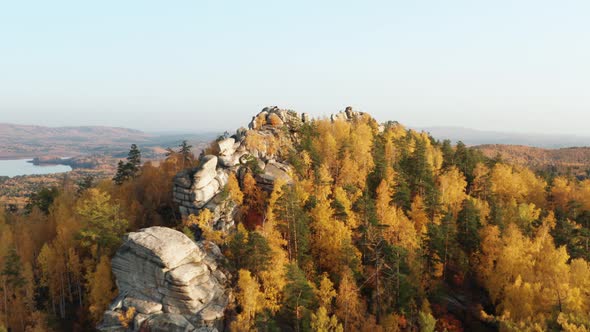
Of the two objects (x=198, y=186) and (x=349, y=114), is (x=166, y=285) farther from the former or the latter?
(x=349, y=114)

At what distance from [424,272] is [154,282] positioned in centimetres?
3887

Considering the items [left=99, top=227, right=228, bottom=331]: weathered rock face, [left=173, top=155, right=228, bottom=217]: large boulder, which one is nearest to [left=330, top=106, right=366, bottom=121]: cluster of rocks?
[left=173, top=155, right=228, bottom=217]: large boulder

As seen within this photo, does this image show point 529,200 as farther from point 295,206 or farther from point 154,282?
point 154,282

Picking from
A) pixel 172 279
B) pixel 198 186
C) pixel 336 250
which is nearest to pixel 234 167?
pixel 198 186

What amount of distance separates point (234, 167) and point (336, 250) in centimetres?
2244

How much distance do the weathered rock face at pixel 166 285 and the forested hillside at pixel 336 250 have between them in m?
2.98

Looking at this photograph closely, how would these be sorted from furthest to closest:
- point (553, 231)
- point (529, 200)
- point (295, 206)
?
point (529, 200), point (553, 231), point (295, 206)

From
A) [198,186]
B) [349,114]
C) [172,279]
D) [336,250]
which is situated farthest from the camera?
[349,114]

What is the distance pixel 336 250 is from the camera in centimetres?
5362

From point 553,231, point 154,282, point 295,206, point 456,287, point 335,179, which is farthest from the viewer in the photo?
point 335,179

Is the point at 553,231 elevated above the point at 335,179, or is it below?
below

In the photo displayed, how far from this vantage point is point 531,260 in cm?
5425

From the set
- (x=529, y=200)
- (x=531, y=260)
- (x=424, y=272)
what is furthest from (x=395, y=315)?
(x=529, y=200)

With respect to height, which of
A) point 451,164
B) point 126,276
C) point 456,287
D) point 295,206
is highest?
point 451,164
